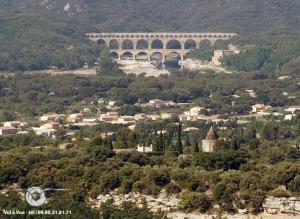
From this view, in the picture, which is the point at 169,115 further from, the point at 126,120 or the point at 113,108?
the point at 113,108

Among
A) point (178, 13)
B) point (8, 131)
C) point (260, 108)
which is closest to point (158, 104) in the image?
point (260, 108)

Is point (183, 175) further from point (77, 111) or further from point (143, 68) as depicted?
point (143, 68)

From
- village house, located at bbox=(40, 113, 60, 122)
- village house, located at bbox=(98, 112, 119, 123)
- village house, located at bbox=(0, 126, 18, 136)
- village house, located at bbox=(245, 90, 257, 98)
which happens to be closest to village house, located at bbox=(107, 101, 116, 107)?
village house, located at bbox=(98, 112, 119, 123)

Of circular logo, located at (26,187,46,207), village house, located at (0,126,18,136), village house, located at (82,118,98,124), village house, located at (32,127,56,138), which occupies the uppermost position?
circular logo, located at (26,187,46,207)

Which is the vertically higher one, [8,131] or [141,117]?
[8,131]

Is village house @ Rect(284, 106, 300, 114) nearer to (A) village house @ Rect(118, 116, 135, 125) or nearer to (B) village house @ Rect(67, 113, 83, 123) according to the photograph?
(A) village house @ Rect(118, 116, 135, 125)

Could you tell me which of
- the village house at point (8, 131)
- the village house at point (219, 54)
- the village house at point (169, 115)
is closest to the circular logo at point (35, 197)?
the village house at point (8, 131)

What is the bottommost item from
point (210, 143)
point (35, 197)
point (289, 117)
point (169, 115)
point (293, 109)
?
point (293, 109)

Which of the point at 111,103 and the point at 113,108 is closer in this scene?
the point at 113,108

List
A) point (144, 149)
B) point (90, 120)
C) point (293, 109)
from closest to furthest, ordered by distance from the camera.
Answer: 1. point (144, 149)
2. point (90, 120)
3. point (293, 109)
